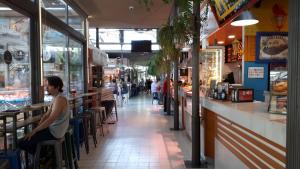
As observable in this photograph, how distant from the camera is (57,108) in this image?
12.6 ft

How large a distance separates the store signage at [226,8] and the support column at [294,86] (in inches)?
96.2

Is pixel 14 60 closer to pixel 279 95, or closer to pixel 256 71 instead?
pixel 279 95

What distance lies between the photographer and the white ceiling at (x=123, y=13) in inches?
311

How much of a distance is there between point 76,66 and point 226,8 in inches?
195

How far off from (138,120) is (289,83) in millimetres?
8414

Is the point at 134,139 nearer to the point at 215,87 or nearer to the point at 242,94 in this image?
the point at 215,87

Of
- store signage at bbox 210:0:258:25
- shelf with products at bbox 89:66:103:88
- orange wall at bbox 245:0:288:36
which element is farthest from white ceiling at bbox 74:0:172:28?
orange wall at bbox 245:0:288:36

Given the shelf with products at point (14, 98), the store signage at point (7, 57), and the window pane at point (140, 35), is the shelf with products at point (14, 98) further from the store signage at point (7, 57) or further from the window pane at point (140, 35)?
the window pane at point (140, 35)

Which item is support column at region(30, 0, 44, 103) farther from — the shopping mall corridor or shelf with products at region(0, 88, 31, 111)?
the shopping mall corridor

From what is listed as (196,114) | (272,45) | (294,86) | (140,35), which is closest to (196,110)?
(196,114)

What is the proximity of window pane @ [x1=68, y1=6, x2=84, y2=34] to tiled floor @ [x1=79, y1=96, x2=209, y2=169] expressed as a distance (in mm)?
2913

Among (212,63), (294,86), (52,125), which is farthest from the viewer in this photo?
(212,63)

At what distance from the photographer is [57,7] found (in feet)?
21.3

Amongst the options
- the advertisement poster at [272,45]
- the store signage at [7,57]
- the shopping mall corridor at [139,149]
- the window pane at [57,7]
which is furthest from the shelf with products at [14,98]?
the advertisement poster at [272,45]
